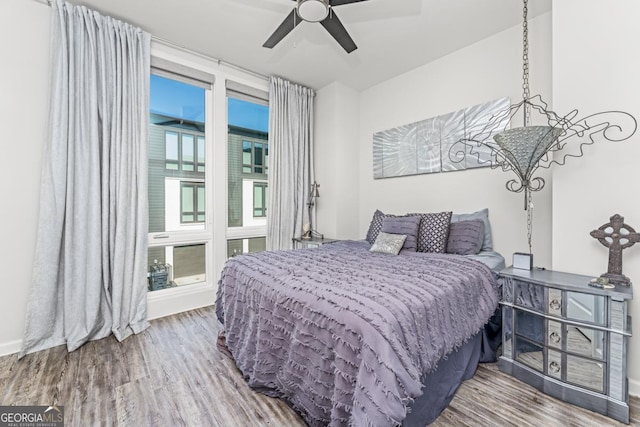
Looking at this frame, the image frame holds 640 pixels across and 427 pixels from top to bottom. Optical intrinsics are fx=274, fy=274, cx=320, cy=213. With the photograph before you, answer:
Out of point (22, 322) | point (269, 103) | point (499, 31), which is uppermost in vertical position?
point (499, 31)

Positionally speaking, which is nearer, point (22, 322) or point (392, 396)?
point (392, 396)

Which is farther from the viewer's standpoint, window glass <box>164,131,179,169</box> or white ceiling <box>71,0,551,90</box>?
window glass <box>164,131,179,169</box>

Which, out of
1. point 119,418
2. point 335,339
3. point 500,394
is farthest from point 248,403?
point 500,394

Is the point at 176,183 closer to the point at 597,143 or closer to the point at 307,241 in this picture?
the point at 307,241

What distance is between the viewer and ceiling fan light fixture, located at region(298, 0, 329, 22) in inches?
70.1

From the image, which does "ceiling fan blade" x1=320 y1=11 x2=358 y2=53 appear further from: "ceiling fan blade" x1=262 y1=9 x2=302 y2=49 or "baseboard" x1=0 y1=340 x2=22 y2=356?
"baseboard" x1=0 y1=340 x2=22 y2=356

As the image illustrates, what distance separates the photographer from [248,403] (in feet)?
5.30

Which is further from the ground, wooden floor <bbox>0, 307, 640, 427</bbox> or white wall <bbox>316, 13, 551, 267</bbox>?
white wall <bbox>316, 13, 551, 267</bbox>

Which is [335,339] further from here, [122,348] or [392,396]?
[122,348]

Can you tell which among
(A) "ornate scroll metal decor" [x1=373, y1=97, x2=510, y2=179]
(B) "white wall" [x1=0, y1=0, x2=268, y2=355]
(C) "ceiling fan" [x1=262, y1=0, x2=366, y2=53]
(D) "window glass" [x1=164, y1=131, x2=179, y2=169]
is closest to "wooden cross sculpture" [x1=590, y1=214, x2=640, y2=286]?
(A) "ornate scroll metal decor" [x1=373, y1=97, x2=510, y2=179]

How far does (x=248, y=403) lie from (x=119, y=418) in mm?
683

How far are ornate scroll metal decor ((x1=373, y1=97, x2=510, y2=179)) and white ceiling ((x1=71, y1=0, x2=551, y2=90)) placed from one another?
0.72 m

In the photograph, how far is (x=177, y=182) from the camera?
3.10 meters

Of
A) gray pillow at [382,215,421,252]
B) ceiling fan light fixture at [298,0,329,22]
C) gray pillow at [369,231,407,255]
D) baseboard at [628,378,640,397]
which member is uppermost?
ceiling fan light fixture at [298,0,329,22]
